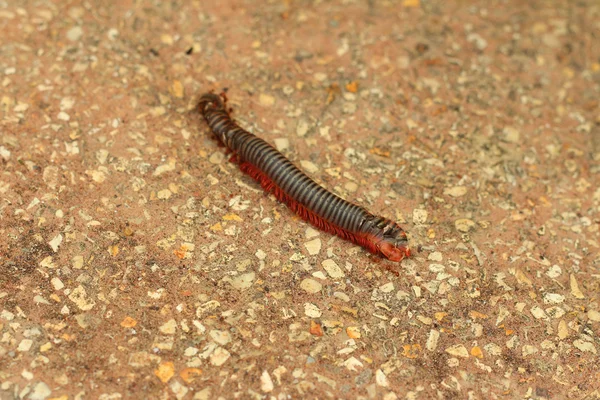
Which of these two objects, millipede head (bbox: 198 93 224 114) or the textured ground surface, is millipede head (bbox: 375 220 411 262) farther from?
millipede head (bbox: 198 93 224 114)

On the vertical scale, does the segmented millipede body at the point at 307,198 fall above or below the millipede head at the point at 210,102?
below

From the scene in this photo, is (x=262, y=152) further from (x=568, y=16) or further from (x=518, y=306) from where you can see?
(x=568, y=16)

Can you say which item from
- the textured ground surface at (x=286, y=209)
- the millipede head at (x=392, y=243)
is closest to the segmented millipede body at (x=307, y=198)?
the millipede head at (x=392, y=243)

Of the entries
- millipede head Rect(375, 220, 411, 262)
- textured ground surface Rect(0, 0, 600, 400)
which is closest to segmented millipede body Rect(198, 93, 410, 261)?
millipede head Rect(375, 220, 411, 262)

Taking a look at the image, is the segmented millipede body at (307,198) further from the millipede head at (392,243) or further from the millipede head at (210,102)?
the millipede head at (210,102)

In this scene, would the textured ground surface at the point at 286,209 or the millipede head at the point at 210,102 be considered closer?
the textured ground surface at the point at 286,209

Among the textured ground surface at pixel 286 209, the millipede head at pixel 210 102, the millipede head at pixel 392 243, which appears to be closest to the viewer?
the textured ground surface at pixel 286 209
